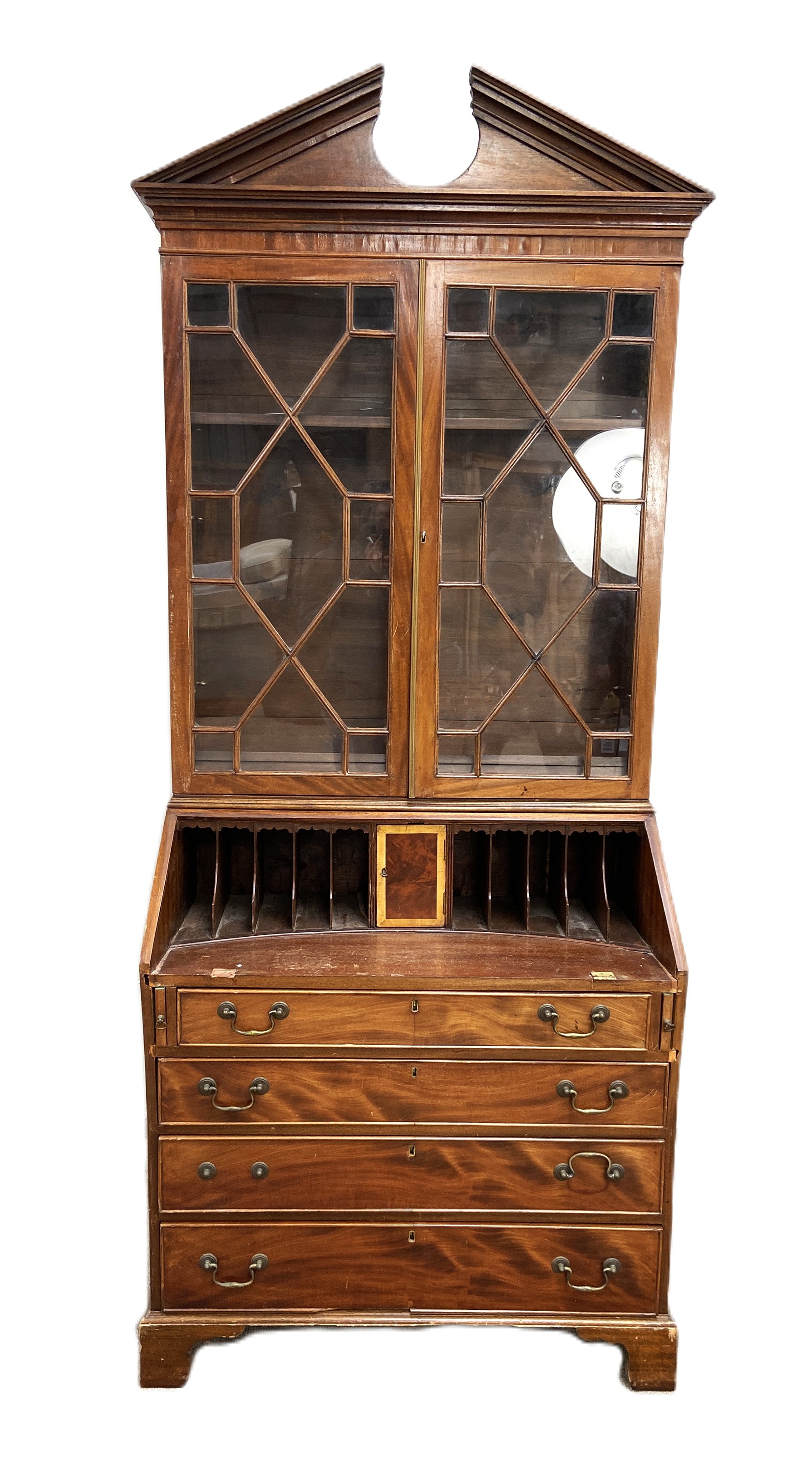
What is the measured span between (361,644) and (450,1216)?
135 cm

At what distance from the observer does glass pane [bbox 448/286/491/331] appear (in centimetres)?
251

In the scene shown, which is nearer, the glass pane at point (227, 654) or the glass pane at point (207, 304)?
the glass pane at point (207, 304)

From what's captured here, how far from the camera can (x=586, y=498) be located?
2617 mm

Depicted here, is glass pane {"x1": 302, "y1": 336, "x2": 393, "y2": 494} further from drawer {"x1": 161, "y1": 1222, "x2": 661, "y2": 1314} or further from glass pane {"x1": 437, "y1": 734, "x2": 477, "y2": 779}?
drawer {"x1": 161, "y1": 1222, "x2": 661, "y2": 1314}

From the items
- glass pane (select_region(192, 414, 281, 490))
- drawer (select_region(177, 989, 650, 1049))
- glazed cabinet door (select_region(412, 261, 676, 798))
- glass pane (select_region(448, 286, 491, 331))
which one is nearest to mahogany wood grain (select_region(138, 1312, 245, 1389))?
drawer (select_region(177, 989, 650, 1049))

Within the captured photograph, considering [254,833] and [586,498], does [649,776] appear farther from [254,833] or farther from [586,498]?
[254,833]

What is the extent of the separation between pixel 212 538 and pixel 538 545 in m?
0.76

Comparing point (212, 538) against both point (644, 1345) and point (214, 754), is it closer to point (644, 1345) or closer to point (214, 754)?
point (214, 754)

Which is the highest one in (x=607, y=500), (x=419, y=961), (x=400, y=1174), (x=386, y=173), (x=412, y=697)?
(x=386, y=173)

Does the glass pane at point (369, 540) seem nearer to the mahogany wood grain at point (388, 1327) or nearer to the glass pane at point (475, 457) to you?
the glass pane at point (475, 457)

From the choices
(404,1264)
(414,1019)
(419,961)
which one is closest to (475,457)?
(419,961)

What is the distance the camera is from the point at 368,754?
8.79ft

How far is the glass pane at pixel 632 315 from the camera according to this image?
8.27 ft

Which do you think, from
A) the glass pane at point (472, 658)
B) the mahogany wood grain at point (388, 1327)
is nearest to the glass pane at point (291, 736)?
the glass pane at point (472, 658)
